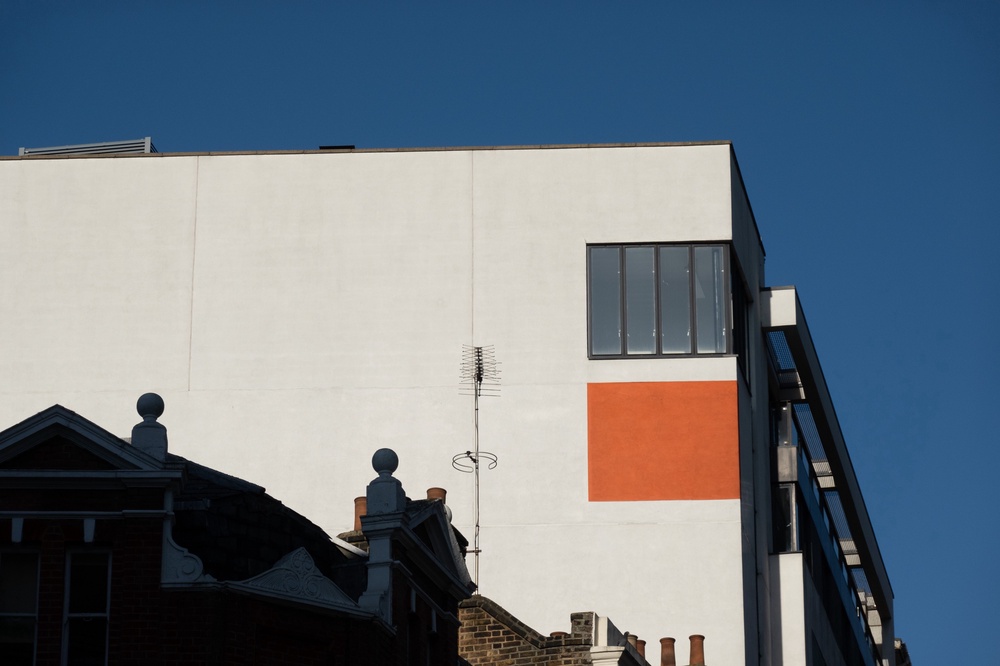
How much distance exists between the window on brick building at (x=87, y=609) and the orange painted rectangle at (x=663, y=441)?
2758 centimetres

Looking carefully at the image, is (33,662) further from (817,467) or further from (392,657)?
(817,467)

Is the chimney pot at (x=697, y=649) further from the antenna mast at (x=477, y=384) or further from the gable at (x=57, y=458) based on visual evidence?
the gable at (x=57, y=458)

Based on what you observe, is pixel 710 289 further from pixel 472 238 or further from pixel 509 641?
pixel 509 641

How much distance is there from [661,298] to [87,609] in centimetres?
3132

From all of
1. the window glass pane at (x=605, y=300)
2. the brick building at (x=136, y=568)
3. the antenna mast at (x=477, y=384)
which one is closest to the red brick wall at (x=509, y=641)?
the brick building at (x=136, y=568)

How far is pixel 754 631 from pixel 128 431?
19547 mm

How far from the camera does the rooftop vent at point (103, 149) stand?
65.8m

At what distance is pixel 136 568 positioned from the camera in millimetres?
33000

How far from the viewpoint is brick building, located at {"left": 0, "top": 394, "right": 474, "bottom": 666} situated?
32.8m

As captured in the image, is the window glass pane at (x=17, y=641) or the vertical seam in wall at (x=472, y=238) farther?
the vertical seam in wall at (x=472, y=238)

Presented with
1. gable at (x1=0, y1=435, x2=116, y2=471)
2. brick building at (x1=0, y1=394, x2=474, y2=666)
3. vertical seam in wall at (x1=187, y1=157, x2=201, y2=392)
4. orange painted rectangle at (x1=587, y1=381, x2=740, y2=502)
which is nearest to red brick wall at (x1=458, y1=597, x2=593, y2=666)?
brick building at (x1=0, y1=394, x2=474, y2=666)

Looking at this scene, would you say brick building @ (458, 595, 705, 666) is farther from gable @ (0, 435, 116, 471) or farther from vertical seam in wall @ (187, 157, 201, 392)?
vertical seam in wall @ (187, 157, 201, 392)

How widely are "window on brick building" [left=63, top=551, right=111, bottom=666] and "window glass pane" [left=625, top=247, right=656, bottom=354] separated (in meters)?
29.7

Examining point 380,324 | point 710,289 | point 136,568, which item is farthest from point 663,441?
point 136,568
